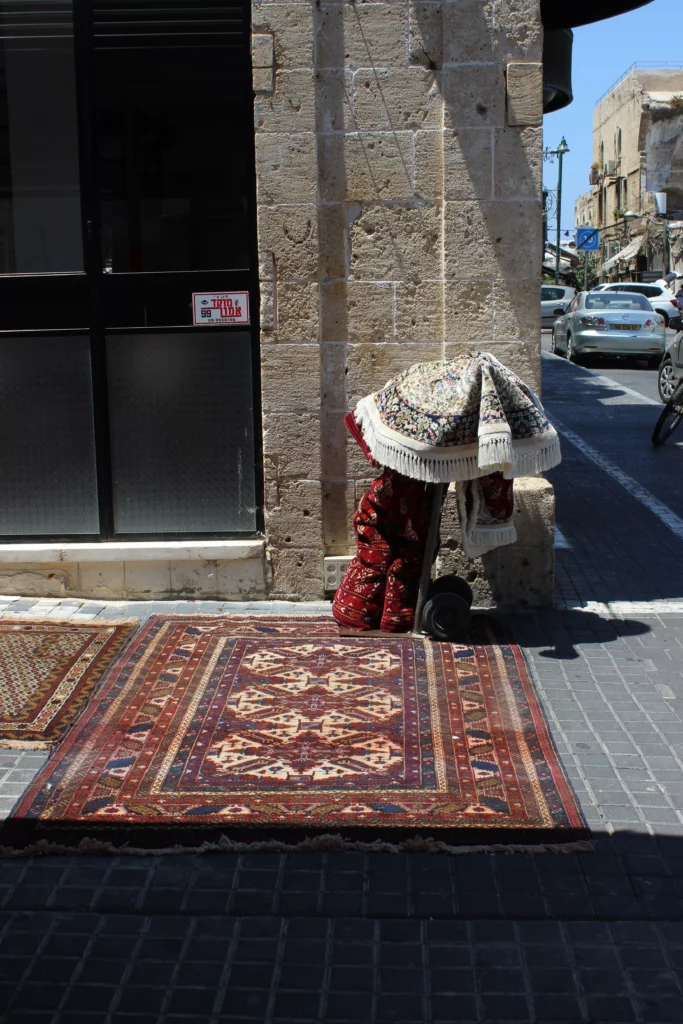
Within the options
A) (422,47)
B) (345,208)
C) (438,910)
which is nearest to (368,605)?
(345,208)

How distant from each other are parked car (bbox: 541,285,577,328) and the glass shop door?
104 feet

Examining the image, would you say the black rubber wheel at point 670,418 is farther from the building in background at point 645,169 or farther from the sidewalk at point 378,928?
the building in background at point 645,169

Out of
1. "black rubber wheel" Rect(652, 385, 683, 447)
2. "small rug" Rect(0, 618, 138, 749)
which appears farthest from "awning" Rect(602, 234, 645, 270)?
"small rug" Rect(0, 618, 138, 749)

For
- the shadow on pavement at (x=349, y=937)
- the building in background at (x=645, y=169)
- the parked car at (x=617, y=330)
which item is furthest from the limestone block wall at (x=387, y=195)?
the building in background at (x=645, y=169)

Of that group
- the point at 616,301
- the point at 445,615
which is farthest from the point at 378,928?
the point at 616,301

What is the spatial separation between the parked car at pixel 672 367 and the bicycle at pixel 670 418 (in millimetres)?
1809

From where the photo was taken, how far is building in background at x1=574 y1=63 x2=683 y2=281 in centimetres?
5531

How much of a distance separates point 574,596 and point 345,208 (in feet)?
9.41

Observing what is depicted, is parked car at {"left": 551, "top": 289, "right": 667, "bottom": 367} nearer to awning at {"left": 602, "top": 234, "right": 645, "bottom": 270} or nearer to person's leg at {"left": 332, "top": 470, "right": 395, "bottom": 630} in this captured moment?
person's leg at {"left": 332, "top": 470, "right": 395, "bottom": 630}

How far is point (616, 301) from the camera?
25625mm

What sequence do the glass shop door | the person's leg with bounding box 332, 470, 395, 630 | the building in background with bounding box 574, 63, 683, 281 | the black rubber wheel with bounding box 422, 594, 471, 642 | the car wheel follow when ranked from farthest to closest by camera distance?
1. the building in background with bounding box 574, 63, 683, 281
2. the car wheel
3. the glass shop door
4. the person's leg with bounding box 332, 470, 395, 630
5. the black rubber wheel with bounding box 422, 594, 471, 642

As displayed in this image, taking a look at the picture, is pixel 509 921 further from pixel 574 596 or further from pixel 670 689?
pixel 574 596

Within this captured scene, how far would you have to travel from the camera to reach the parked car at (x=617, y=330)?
78.7 ft

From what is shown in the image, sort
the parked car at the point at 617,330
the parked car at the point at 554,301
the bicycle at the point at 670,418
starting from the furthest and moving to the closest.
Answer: the parked car at the point at 554,301, the parked car at the point at 617,330, the bicycle at the point at 670,418
